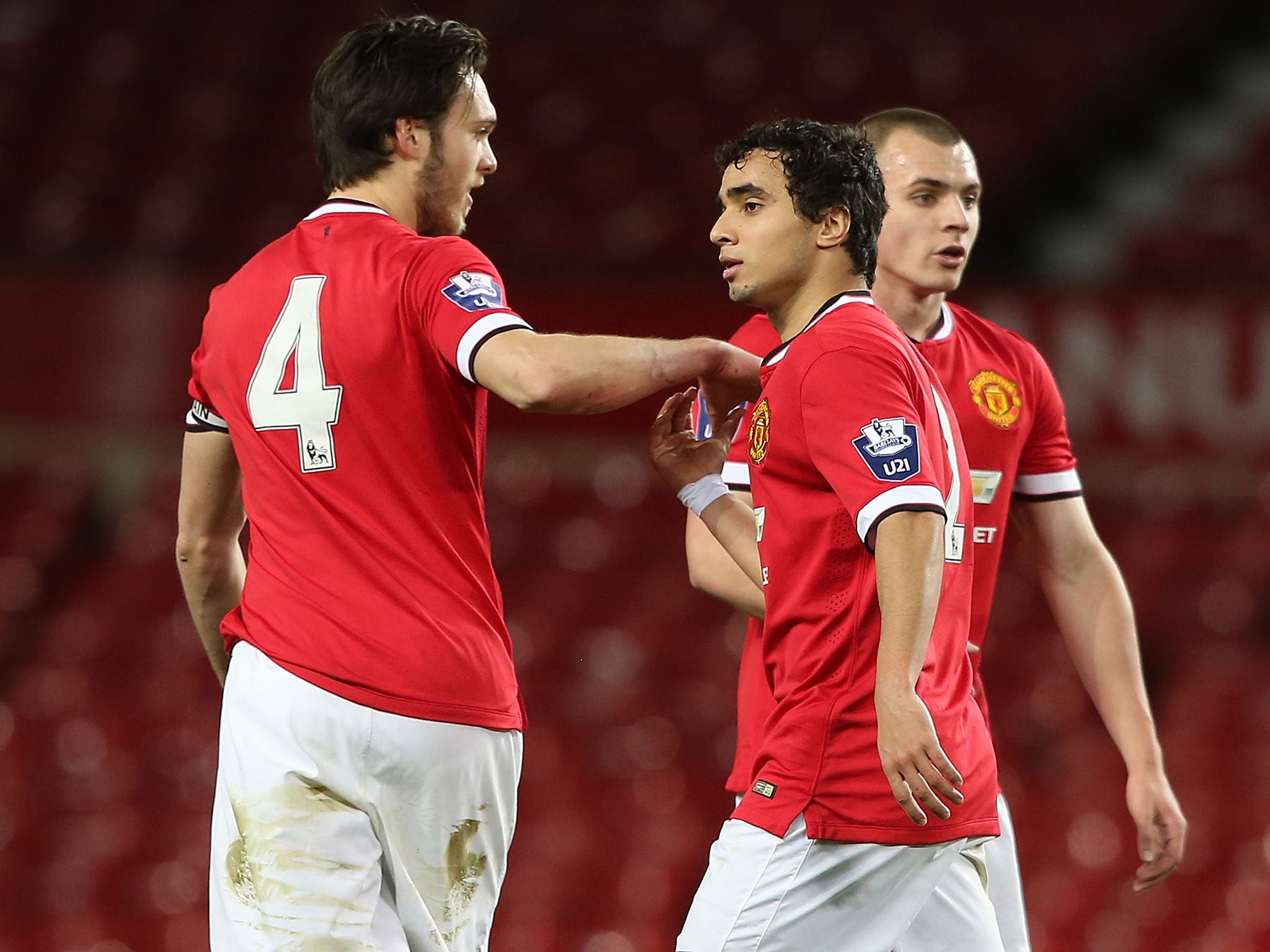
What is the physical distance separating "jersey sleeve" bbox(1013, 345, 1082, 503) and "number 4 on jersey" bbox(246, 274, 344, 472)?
150cm

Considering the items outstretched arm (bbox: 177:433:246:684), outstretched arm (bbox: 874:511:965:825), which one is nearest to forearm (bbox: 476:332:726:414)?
outstretched arm (bbox: 874:511:965:825)

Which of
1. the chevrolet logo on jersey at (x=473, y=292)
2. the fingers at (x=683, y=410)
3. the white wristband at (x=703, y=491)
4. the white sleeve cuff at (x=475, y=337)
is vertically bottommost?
the white wristband at (x=703, y=491)

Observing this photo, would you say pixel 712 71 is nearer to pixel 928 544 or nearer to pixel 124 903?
pixel 124 903

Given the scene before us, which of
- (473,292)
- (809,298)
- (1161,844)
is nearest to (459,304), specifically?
(473,292)

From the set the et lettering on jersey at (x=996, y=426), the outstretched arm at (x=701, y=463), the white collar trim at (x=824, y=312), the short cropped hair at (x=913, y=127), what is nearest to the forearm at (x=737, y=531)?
the outstretched arm at (x=701, y=463)

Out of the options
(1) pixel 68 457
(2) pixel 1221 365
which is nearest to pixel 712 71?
(2) pixel 1221 365

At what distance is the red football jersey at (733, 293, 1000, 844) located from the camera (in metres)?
2.36

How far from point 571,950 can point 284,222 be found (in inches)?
183

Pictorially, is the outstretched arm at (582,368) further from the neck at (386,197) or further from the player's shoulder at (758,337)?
the player's shoulder at (758,337)

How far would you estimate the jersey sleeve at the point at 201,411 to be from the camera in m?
2.71

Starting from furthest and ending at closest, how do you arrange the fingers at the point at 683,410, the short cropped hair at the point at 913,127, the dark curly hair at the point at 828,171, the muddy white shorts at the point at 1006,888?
1. the short cropped hair at the point at 913,127
2. the muddy white shorts at the point at 1006,888
3. the fingers at the point at 683,410
4. the dark curly hair at the point at 828,171

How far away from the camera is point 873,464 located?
7.54 feet

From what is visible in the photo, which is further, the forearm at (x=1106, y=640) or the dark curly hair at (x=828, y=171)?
the forearm at (x=1106, y=640)

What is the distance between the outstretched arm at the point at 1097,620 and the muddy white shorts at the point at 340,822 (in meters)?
1.36
